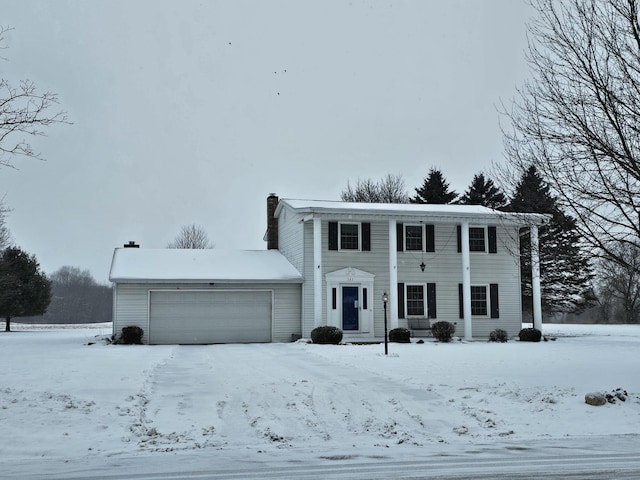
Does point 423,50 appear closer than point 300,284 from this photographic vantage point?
Yes

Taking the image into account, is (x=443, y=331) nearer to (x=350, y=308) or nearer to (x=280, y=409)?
(x=350, y=308)

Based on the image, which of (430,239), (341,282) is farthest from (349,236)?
(430,239)

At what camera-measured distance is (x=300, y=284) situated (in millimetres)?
25828

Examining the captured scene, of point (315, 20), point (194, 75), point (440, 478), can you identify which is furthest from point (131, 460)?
point (194, 75)

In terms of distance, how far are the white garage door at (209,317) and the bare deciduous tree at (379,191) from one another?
29.4m

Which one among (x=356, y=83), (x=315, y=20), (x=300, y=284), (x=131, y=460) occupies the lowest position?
(x=131, y=460)

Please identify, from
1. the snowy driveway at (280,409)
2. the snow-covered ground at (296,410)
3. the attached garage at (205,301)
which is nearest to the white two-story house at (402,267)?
the attached garage at (205,301)

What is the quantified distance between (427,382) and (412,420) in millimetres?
3052

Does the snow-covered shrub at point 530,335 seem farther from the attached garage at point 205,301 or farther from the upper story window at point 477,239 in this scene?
the attached garage at point 205,301

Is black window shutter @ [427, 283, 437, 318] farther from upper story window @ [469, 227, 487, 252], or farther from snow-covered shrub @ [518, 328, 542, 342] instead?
snow-covered shrub @ [518, 328, 542, 342]

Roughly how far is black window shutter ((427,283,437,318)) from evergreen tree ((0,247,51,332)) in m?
26.3

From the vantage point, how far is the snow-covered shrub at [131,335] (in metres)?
23.6

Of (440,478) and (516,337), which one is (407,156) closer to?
(516,337)

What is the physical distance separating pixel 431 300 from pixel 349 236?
4.45m
